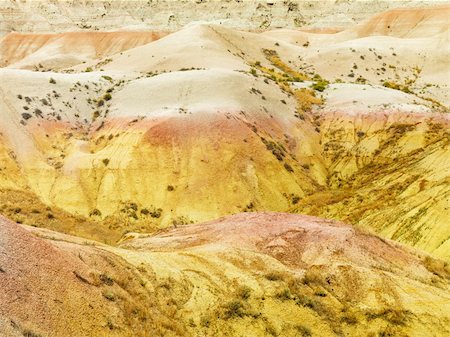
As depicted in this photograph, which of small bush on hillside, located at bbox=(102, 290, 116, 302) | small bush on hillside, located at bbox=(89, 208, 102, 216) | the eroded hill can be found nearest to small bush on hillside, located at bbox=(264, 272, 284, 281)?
the eroded hill

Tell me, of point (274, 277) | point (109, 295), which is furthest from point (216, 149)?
point (109, 295)

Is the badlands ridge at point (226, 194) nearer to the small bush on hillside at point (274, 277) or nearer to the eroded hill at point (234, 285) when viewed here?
the eroded hill at point (234, 285)

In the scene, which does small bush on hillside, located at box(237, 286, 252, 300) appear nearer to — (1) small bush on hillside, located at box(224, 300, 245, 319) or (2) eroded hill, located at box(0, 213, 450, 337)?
(2) eroded hill, located at box(0, 213, 450, 337)

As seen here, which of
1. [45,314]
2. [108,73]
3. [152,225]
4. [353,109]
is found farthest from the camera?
[108,73]

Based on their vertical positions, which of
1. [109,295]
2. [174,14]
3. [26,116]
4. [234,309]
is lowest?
[174,14]

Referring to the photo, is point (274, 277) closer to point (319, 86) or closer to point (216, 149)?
point (216, 149)

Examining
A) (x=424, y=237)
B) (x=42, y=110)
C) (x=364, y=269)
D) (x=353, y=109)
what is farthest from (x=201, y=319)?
(x=353, y=109)

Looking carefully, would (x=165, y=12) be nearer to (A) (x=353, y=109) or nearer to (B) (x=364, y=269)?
(A) (x=353, y=109)
